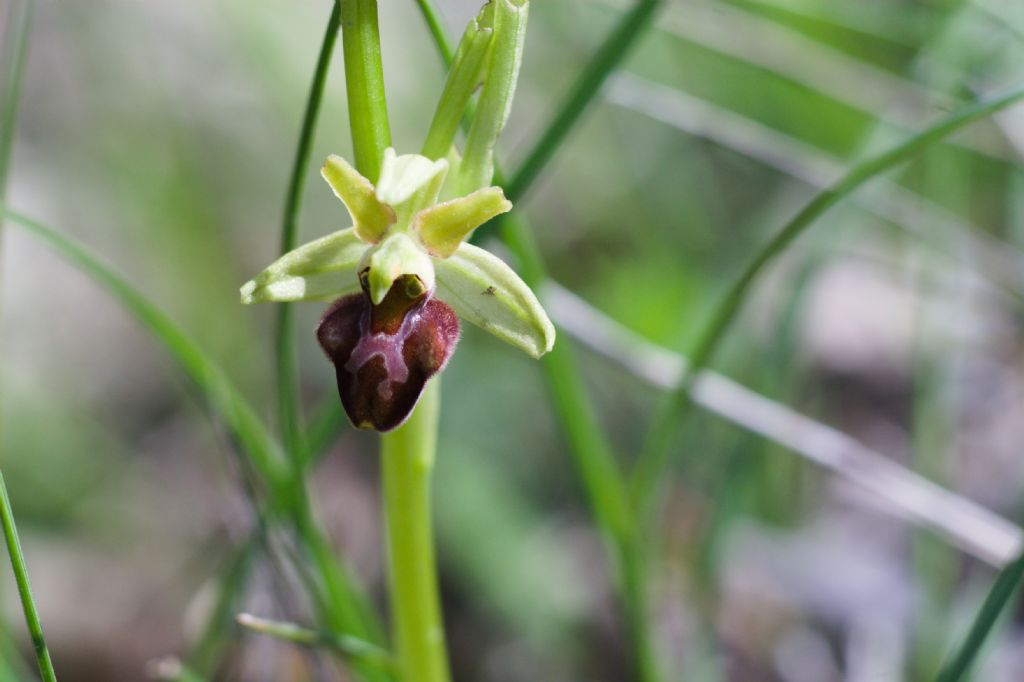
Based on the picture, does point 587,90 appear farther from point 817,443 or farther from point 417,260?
point 817,443

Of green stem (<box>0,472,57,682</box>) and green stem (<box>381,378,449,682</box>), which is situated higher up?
green stem (<box>381,378,449,682</box>)

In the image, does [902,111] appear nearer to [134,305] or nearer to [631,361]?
[631,361]

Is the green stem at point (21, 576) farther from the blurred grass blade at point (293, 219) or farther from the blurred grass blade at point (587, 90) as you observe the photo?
the blurred grass blade at point (587, 90)

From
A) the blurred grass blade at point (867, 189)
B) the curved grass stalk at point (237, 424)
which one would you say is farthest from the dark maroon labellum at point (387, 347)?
the blurred grass blade at point (867, 189)

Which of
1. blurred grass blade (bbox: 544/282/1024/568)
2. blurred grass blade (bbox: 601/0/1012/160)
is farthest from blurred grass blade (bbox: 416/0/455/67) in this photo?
blurred grass blade (bbox: 601/0/1012/160)

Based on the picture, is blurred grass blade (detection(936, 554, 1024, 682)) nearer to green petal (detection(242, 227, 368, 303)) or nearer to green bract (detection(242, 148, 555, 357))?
green bract (detection(242, 148, 555, 357))

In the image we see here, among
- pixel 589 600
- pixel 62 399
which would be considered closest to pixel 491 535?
pixel 589 600

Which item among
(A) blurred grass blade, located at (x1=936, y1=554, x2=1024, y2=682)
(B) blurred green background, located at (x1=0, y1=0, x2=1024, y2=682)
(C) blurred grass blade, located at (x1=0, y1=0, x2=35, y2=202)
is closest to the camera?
(A) blurred grass blade, located at (x1=936, y1=554, x2=1024, y2=682)

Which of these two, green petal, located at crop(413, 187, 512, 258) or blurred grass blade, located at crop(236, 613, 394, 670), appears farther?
blurred grass blade, located at crop(236, 613, 394, 670)
